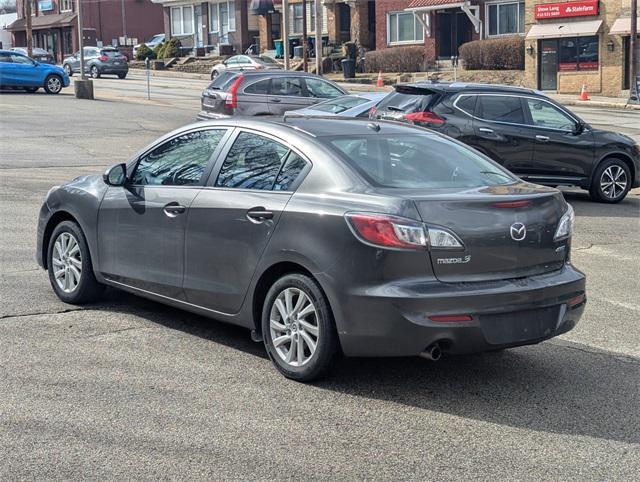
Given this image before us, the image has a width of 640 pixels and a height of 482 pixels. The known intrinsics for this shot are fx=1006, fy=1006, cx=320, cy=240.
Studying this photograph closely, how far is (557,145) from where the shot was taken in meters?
14.7

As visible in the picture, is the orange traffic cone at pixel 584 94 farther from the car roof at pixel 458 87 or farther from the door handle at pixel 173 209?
the door handle at pixel 173 209

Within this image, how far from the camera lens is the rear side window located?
47.9 feet

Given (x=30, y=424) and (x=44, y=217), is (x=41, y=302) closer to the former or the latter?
(x=44, y=217)

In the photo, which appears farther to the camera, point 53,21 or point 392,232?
point 53,21

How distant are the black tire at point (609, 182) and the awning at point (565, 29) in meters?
30.2

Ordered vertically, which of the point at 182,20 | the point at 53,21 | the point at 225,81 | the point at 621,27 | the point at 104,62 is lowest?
the point at 225,81

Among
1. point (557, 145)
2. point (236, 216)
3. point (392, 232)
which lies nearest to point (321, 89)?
point (557, 145)

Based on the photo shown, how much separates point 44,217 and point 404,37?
4957 centimetres

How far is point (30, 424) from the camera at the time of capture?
531 centimetres

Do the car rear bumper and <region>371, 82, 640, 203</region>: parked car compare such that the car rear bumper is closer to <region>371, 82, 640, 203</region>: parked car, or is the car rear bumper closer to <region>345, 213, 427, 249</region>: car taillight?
<region>345, 213, 427, 249</region>: car taillight

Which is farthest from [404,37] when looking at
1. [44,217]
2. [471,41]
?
[44,217]

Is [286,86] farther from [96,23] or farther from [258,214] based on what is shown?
[96,23]

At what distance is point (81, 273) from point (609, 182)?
32.2ft

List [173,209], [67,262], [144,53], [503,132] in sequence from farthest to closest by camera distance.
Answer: [144,53]
[503,132]
[67,262]
[173,209]
